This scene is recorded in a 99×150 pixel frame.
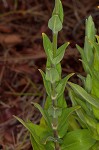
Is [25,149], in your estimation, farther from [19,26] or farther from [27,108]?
[19,26]

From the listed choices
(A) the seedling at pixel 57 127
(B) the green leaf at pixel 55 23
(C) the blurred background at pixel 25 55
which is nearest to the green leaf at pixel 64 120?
(A) the seedling at pixel 57 127

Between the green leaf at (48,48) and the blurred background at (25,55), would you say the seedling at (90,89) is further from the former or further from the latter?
the blurred background at (25,55)

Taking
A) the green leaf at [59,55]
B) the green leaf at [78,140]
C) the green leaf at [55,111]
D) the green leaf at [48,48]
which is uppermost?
the green leaf at [48,48]

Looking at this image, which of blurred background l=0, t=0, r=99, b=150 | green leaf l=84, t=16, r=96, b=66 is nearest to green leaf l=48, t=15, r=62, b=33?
green leaf l=84, t=16, r=96, b=66

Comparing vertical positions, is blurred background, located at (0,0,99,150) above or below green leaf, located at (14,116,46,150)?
above

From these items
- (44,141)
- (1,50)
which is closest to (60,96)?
(44,141)

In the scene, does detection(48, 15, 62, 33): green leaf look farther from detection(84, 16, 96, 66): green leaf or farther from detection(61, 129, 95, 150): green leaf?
detection(61, 129, 95, 150): green leaf

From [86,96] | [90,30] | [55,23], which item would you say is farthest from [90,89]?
[55,23]
